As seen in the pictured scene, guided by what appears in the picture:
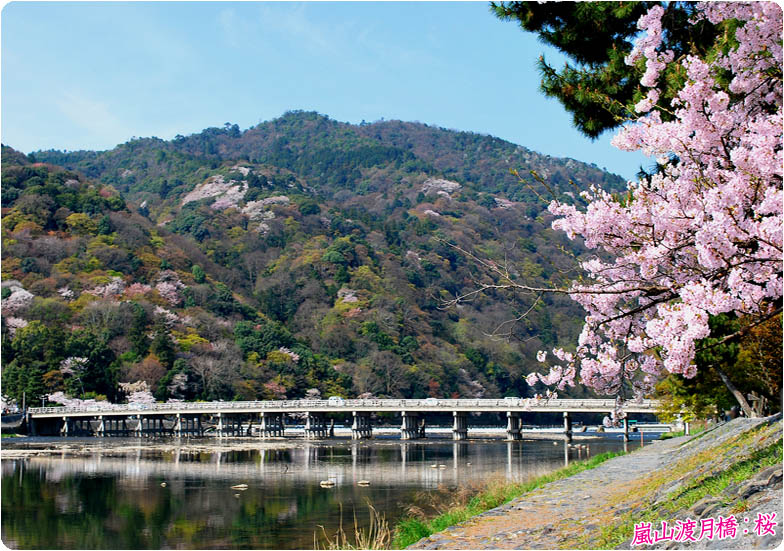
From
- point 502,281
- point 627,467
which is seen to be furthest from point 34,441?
point 502,281

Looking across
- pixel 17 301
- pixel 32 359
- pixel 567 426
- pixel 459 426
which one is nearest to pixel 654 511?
pixel 567 426

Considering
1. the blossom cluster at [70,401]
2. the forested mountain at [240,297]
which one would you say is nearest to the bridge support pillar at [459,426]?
the forested mountain at [240,297]

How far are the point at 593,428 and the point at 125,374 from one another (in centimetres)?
4312

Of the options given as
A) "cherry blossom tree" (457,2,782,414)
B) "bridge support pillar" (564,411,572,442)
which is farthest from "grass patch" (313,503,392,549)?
"bridge support pillar" (564,411,572,442)

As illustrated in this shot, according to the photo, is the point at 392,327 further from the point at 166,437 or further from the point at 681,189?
the point at 681,189

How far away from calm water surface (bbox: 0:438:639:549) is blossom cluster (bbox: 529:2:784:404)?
10058mm

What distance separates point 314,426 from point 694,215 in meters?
55.5

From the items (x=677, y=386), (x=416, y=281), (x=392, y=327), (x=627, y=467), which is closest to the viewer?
(x=627, y=467)

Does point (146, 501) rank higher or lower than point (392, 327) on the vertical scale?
lower

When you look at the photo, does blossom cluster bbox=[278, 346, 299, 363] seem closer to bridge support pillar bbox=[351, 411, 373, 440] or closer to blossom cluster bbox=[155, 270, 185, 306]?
bridge support pillar bbox=[351, 411, 373, 440]

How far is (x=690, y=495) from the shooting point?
362 inches

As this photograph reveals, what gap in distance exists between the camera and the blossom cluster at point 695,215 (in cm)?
594

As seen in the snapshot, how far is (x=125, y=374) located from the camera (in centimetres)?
5997

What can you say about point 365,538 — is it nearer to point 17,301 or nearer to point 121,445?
point 121,445
